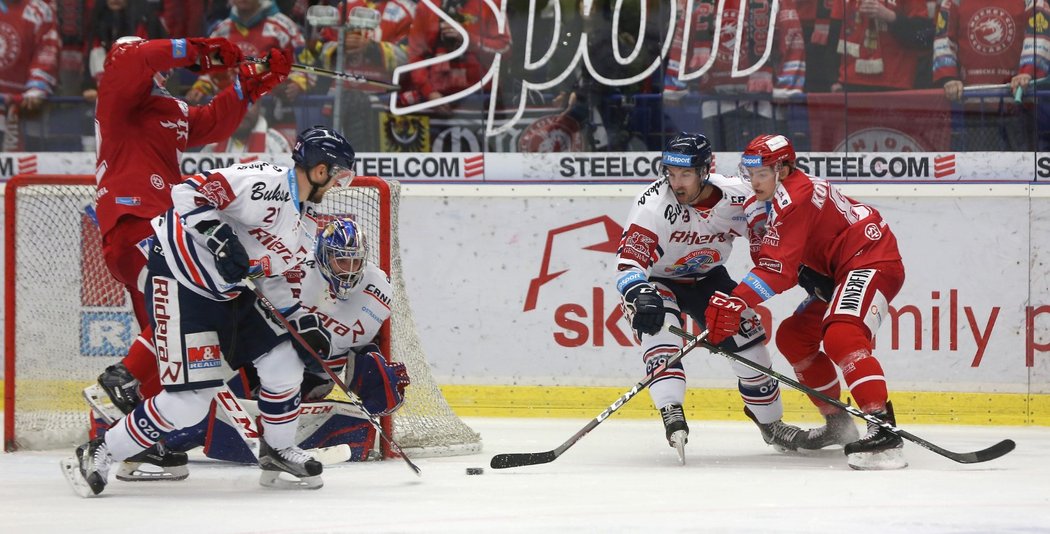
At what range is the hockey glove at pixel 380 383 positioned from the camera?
407cm

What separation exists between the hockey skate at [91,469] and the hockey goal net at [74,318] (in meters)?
1.15

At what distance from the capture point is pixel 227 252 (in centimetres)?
338

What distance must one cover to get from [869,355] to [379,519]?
161cm

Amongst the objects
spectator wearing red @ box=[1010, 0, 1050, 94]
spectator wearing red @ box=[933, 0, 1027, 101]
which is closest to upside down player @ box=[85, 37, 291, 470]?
spectator wearing red @ box=[933, 0, 1027, 101]

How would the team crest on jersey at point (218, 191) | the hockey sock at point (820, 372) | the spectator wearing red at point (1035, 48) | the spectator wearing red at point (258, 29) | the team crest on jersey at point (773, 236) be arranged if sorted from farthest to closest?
the spectator wearing red at point (258, 29) → the spectator wearing red at point (1035, 48) → the hockey sock at point (820, 372) → the team crest on jersey at point (773, 236) → the team crest on jersey at point (218, 191)

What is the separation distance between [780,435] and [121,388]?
2038 millimetres

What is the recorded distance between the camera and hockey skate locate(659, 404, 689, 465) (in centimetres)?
410

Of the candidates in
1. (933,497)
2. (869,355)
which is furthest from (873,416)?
(933,497)

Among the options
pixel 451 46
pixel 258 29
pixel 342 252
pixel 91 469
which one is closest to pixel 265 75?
pixel 342 252

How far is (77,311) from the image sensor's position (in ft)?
16.2

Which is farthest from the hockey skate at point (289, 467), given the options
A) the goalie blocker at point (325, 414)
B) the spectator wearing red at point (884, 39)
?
the spectator wearing red at point (884, 39)

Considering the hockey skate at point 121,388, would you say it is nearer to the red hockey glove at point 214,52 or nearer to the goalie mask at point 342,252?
the goalie mask at point 342,252

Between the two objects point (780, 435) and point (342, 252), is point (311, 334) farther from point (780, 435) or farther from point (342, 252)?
point (780, 435)

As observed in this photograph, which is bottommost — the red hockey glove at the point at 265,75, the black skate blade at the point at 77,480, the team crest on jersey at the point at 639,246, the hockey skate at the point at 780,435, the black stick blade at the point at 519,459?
Answer: the hockey skate at the point at 780,435
